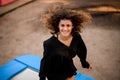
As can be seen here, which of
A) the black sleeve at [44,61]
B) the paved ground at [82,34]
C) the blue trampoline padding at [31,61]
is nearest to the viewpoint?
the black sleeve at [44,61]

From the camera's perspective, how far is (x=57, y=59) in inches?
116

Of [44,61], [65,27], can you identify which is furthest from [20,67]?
[65,27]

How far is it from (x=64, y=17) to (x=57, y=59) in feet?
1.83

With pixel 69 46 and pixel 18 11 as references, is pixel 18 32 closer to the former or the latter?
pixel 18 11

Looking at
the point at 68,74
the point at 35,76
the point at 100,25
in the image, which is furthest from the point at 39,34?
the point at 68,74

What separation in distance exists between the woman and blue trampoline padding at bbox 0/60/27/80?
4.07ft

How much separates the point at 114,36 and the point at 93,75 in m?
2.26

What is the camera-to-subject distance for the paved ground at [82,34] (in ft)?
18.0

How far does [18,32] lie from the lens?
24.2 feet

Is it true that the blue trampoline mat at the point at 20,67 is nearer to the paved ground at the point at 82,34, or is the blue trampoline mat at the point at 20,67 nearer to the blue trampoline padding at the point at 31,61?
the blue trampoline padding at the point at 31,61

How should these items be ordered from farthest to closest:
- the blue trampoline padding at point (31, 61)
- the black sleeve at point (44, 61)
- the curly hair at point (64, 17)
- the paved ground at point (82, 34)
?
the paved ground at point (82, 34) → the blue trampoline padding at point (31, 61) → the curly hair at point (64, 17) → the black sleeve at point (44, 61)

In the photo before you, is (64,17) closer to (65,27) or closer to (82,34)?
(65,27)

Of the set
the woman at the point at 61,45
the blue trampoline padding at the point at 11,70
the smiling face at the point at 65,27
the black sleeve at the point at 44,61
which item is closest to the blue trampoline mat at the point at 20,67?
the blue trampoline padding at the point at 11,70

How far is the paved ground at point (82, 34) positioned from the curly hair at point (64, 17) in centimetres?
215
